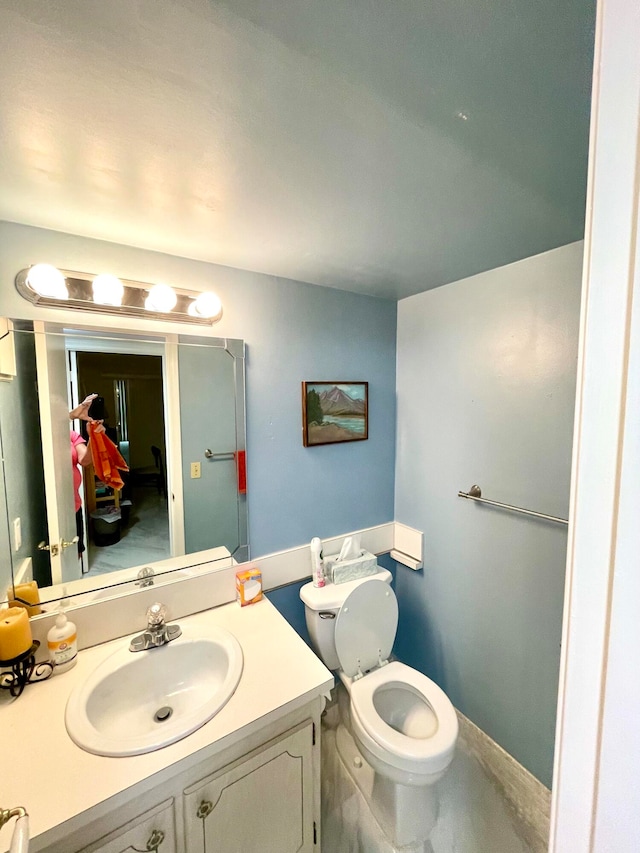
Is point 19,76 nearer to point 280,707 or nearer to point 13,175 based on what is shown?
point 13,175

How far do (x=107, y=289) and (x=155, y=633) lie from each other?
1.20 m

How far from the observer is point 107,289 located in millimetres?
1156

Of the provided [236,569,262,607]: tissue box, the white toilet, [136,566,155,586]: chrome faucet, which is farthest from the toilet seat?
[136,566,155,586]: chrome faucet

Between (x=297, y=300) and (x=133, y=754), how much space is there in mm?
1615

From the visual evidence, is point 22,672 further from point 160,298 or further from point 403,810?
point 403,810

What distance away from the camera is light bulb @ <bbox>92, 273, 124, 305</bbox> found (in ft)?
3.75

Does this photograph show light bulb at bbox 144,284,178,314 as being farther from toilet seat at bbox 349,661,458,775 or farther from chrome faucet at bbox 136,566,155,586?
toilet seat at bbox 349,661,458,775

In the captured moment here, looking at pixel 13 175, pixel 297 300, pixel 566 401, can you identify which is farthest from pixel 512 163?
pixel 13 175

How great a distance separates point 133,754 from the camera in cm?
79

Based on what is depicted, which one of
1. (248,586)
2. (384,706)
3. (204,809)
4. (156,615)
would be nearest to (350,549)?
(248,586)

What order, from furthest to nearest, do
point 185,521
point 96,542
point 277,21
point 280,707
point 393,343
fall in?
point 393,343, point 185,521, point 96,542, point 280,707, point 277,21

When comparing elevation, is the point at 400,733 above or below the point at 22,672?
below

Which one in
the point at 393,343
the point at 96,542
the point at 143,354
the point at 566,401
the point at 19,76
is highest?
the point at 19,76

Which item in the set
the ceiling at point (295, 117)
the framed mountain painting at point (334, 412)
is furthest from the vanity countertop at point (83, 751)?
the ceiling at point (295, 117)
